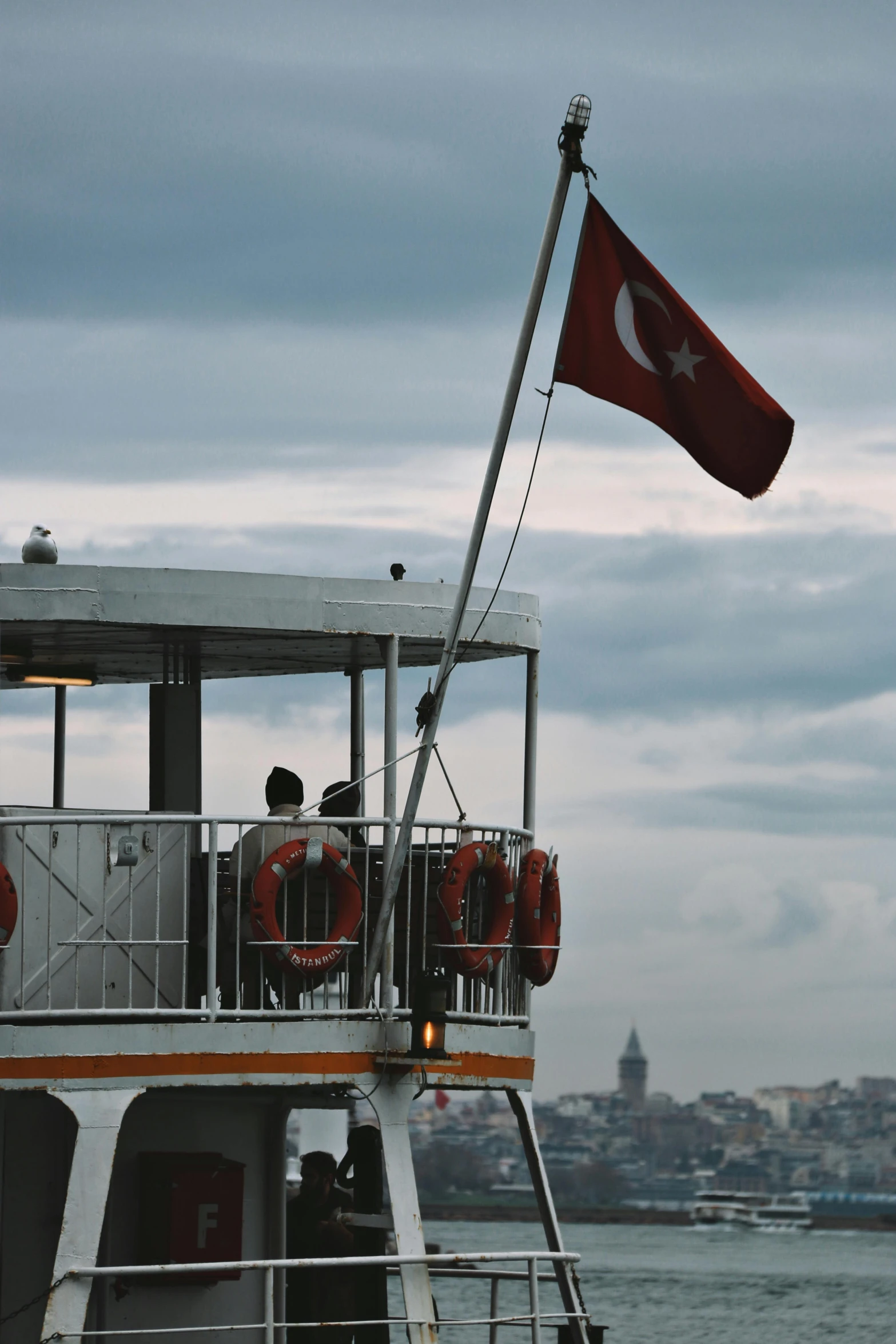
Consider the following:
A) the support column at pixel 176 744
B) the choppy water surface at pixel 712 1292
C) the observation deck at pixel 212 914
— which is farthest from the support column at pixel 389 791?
the choppy water surface at pixel 712 1292

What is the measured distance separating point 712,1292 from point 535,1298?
10094 cm

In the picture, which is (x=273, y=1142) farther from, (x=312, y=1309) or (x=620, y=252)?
(x=620, y=252)

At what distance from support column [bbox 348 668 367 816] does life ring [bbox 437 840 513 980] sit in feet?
9.83

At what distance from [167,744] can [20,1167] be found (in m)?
3.68

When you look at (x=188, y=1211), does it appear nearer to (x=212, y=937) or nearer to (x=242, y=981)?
(x=242, y=981)

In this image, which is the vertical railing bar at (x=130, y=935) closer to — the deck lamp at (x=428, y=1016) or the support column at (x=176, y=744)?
the deck lamp at (x=428, y=1016)

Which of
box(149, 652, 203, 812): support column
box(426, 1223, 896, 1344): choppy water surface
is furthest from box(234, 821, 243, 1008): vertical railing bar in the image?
box(426, 1223, 896, 1344): choppy water surface

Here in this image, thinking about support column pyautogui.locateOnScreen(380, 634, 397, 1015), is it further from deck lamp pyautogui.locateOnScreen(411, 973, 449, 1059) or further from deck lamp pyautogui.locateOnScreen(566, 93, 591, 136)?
deck lamp pyautogui.locateOnScreen(566, 93, 591, 136)

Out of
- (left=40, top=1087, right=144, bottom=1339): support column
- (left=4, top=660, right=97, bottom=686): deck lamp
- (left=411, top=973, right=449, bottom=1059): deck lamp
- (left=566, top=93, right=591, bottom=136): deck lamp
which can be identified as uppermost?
(left=566, top=93, right=591, bottom=136): deck lamp

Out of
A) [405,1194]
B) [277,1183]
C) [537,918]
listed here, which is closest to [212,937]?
[405,1194]

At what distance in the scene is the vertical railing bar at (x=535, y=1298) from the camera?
1336 centimetres

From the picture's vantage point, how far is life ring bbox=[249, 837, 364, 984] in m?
13.8

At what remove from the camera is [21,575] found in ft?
46.1

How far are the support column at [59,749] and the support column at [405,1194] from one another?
17.6 ft
